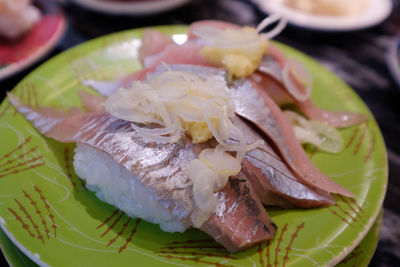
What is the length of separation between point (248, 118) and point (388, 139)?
118 cm

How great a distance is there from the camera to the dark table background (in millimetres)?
2397

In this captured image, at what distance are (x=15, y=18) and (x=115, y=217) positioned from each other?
1866mm

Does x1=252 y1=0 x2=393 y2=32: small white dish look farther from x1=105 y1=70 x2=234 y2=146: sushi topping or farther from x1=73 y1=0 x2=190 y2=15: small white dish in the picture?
x1=105 y1=70 x2=234 y2=146: sushi topping

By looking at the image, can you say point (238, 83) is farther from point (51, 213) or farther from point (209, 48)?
point (51, 213)

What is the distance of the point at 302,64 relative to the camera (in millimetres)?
2225

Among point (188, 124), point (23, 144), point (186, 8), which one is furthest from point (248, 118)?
point (186, 8)

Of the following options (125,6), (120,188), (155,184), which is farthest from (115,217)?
(125,6)

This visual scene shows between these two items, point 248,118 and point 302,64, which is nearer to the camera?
point 248,118

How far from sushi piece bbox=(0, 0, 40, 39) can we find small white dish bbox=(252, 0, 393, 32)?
1937 millimetres

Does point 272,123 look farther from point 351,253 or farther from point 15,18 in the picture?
point 15,18

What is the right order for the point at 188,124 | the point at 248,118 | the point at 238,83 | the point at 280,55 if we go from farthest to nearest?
the point at 280,55 < the point at 238,83 < the point at 248,118 < the point at 188,124

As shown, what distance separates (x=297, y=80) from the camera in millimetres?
2035

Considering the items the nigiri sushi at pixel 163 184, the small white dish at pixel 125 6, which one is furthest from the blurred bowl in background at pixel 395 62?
the small white dish at pixel 125 6

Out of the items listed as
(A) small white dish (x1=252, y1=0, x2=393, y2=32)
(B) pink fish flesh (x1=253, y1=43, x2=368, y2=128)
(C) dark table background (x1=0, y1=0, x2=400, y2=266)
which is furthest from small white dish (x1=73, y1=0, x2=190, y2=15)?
(B) pink fish flesh (x1=253, y1=43, x2=368, y2=128)
